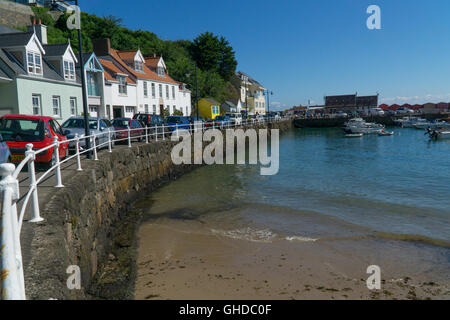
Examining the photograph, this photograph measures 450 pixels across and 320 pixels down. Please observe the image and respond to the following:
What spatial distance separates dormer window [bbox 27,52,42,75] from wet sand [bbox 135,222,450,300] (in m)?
18.4

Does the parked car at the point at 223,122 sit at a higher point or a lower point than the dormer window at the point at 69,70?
lower

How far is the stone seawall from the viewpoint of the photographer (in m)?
4.09

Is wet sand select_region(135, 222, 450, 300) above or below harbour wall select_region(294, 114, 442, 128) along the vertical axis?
below

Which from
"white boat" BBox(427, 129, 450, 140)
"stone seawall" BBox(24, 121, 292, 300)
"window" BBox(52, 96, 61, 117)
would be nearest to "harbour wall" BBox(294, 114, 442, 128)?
"white boat" BBox(427, 129, 450, 140)

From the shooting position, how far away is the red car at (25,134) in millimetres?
10227

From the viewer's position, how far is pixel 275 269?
8117 millimetres

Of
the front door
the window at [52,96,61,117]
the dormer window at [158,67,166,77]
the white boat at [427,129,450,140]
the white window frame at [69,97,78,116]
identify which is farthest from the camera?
the white boat at [427,129,450,140]

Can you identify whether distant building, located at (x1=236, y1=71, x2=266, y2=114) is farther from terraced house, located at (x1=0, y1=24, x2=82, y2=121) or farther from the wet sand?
the wet sand

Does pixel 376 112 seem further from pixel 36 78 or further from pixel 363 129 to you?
pixel 36 78

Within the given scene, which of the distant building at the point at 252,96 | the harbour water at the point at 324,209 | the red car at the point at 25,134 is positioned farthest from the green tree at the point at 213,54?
the red car at the point at 25,134

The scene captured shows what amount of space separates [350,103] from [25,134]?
124 meters

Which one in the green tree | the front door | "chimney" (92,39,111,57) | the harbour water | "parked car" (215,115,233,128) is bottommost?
the harbour water

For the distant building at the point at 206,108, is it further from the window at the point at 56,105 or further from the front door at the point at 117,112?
the window at the point at 56,105

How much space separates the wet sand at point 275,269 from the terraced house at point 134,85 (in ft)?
86.3
